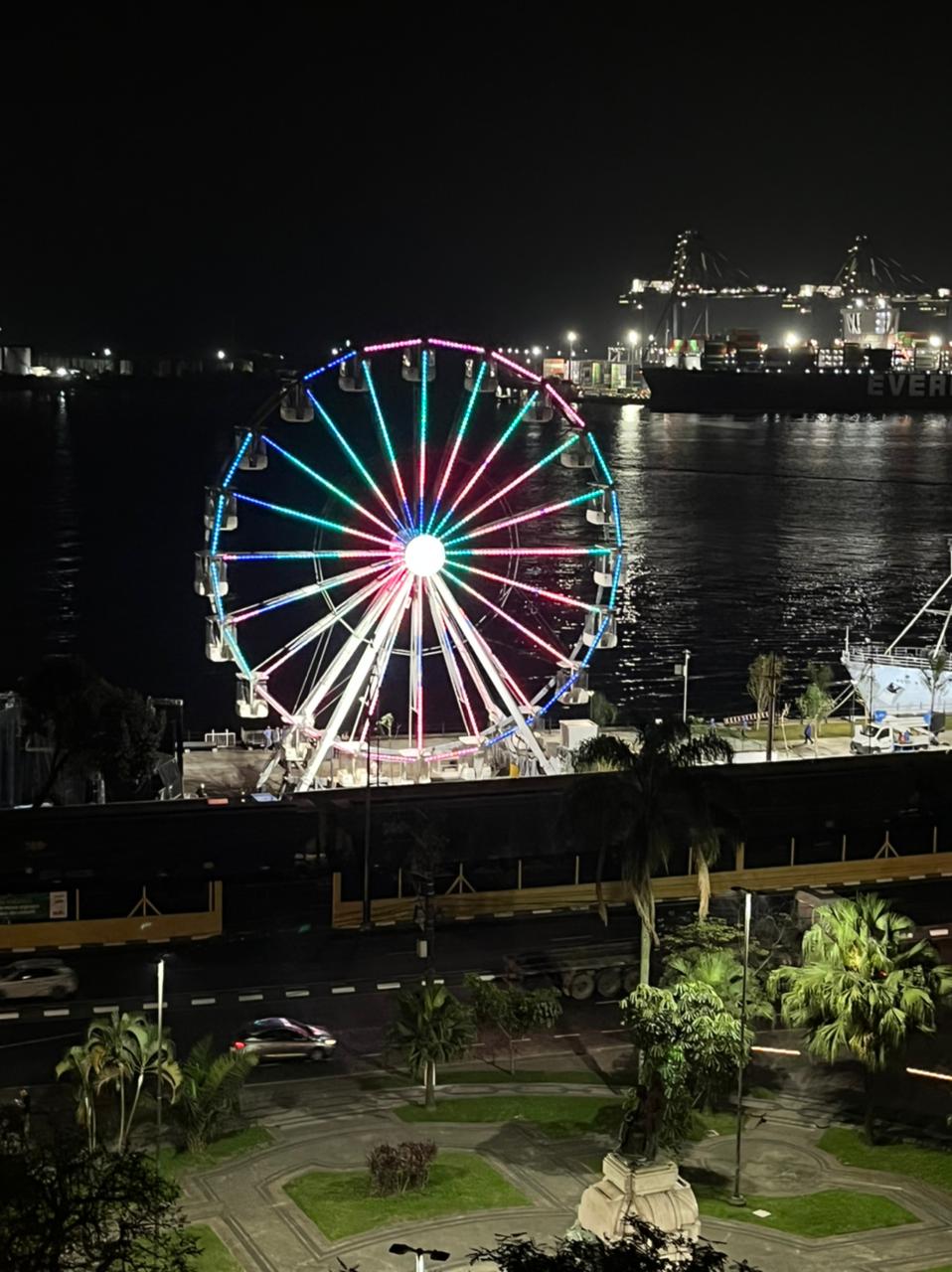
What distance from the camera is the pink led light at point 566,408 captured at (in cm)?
3928

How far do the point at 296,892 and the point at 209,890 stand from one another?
1702 mm

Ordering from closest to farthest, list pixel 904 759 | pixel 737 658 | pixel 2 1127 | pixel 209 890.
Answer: pixel 2 1127 < pixel 209 890 < pixel 904 759 < pixel 737 658

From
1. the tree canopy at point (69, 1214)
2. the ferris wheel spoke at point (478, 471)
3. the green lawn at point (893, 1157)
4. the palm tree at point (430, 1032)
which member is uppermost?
the ferris wheel spoke at point (478, 471)

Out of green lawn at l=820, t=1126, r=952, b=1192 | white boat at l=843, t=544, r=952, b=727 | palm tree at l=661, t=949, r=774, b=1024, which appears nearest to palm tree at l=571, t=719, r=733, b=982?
palm tree at l=661, t=949, r=774, b=1024

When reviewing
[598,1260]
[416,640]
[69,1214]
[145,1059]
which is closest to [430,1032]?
[145,1059]

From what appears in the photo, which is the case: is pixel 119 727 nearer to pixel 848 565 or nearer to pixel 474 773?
pixel 474 773

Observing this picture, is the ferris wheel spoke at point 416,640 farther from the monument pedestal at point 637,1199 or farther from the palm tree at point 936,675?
the monument pedestal at point 637,1199

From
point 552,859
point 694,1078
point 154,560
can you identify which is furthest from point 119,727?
point 154,560

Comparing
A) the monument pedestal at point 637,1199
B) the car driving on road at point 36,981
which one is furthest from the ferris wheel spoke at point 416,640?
the monument pedestal at point 637,1199

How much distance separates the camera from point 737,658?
255 feet

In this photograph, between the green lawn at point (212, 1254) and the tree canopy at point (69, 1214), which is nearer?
the tree canopy at point (69, 1214)

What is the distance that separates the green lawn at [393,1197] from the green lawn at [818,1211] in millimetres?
2310

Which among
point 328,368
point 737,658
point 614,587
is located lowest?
point 737,658

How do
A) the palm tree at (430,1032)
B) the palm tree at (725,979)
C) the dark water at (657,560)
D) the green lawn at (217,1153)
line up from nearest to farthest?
the green lawn at (217,1153) < the palm tree at (430,1032) < the palm tree at (725,979) < the dark water at (657,560)
